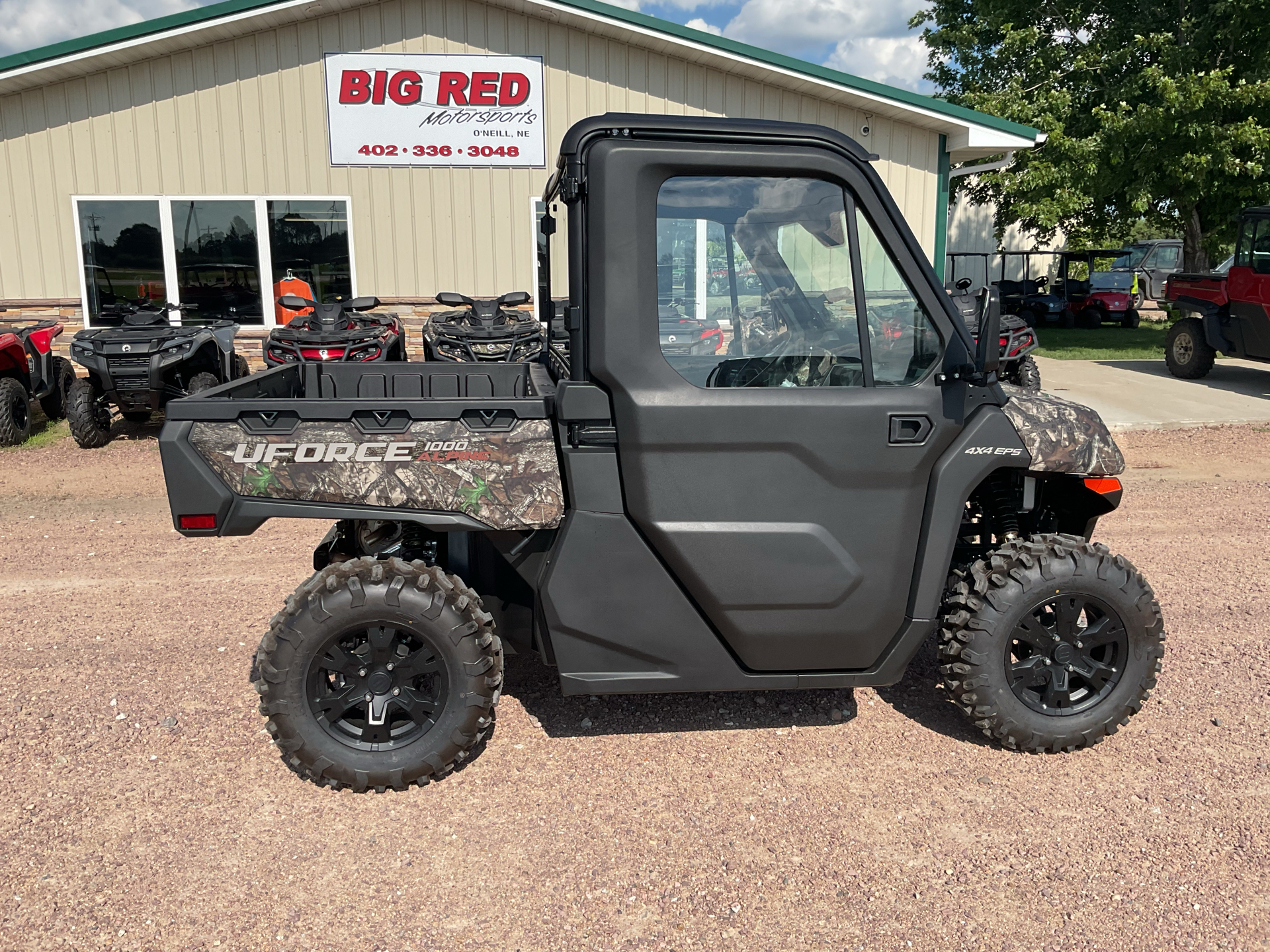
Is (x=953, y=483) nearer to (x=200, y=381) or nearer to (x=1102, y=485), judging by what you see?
(x=1102, y=485)

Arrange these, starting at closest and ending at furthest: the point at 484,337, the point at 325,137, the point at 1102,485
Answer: the point at 1102,485
the point at 484,337
the point at 325,137

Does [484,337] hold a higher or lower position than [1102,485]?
higher

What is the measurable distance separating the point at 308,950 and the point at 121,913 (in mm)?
581

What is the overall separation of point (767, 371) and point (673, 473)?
18.2 inches

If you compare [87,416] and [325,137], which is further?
[325,137]

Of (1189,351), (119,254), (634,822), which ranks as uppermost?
(119,254)

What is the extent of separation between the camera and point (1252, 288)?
13.5 m

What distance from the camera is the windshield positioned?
30.9 metres

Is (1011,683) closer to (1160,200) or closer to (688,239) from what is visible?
(688,239)

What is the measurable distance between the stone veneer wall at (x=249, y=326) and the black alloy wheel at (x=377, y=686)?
31.4ft

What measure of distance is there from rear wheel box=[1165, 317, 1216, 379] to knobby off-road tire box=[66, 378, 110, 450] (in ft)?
45.2

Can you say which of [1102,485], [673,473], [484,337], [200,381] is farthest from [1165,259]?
[673,473]

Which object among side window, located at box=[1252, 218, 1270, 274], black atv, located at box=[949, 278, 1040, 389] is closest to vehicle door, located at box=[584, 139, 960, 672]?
black atv, located at box=[949, 278, 1040, 389]

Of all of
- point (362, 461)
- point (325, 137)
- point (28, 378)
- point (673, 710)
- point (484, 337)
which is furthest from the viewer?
point (325, 137)
